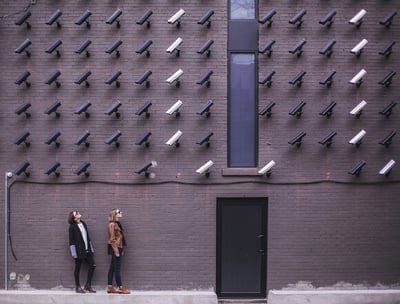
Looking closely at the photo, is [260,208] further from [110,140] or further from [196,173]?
[110,140]

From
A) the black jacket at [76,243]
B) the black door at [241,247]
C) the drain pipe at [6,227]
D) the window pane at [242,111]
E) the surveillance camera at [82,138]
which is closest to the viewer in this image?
the black jacket at [76,243]

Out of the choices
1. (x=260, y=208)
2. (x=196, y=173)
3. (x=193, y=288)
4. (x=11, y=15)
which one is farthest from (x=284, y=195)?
(x=11, y=15)

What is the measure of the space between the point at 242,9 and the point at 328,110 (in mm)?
2809

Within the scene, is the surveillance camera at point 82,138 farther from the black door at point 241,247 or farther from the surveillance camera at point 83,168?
the black door at point 241,247

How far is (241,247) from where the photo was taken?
11.4 metres

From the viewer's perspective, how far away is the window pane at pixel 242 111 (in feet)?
37.5

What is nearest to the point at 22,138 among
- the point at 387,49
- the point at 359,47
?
the point at 359,47

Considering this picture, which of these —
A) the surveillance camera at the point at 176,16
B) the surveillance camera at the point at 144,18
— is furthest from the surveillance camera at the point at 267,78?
the surveillance camera at the point at 144,18

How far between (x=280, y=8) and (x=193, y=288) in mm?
6130

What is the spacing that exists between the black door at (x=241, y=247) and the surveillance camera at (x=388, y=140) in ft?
8.92

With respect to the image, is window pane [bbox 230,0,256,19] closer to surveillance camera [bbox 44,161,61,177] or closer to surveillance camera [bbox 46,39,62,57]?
surveillance camera [bbox 46,39,62,57]

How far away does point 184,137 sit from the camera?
11.3 metres

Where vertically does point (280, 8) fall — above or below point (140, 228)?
above

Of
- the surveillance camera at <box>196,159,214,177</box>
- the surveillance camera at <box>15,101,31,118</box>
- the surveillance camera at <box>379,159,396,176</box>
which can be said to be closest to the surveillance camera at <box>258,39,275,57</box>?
the surveillance camera at <box>196,159,214,177</box>
